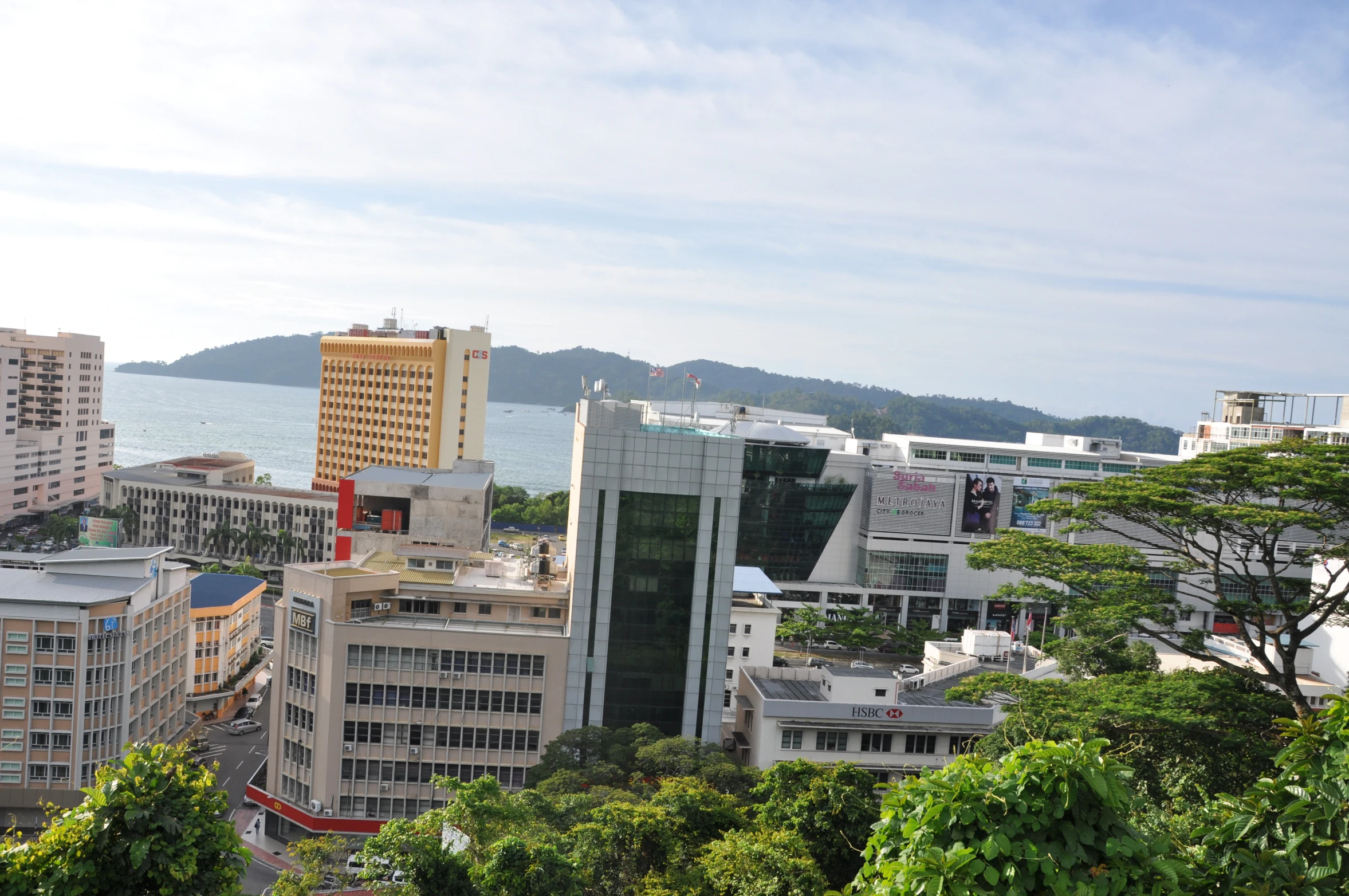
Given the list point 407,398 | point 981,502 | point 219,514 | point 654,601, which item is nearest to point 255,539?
point 219,514

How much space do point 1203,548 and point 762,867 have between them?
61.8ft

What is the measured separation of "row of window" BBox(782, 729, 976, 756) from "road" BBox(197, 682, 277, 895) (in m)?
30.6

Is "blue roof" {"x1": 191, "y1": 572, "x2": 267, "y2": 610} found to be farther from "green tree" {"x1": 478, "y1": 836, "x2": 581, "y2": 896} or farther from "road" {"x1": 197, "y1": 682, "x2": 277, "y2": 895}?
"green tree" {"x1": 478, "y1": 836, "x2": 581, "y2": 896}

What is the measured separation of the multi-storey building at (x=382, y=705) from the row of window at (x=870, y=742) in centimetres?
1168

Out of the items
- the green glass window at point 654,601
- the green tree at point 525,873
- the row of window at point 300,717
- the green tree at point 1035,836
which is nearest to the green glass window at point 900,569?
the green glass window at point 654,601

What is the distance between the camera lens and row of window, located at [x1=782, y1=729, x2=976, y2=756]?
46219mm

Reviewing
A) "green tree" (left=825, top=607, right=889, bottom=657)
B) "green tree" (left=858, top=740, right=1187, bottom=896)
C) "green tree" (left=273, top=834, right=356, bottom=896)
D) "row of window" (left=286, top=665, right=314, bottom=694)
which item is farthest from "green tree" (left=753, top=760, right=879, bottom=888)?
"green tree" (left=825, top=607, right=889, bottom=657)

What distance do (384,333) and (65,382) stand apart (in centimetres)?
5103

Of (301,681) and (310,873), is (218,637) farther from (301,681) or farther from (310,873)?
(310,873)

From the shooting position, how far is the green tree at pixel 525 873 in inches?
846

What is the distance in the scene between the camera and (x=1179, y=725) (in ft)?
88.4

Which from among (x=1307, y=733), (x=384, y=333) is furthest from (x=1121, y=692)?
(x=384, y=333)

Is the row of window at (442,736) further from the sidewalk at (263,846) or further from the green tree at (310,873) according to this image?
the green tree at (310,873)

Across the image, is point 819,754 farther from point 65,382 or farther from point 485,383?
point 65,382
